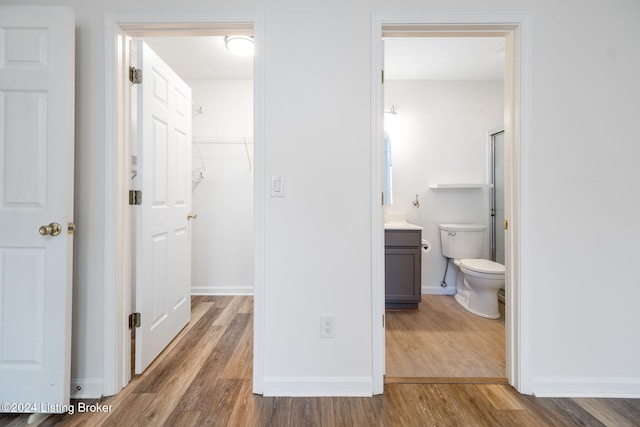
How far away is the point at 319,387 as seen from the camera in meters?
1.43

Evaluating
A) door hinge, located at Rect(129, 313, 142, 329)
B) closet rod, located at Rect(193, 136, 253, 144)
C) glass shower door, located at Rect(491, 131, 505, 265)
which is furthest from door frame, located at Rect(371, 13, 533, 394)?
closet rod, located at Rect(193, 136, 253, 144)

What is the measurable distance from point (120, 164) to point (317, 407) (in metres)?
1.63

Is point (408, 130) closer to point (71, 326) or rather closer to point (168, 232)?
point (168, 232)

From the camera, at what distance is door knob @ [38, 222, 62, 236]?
1279 millimetres

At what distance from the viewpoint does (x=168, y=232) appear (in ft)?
6.24

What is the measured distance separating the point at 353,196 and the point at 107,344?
1.51m

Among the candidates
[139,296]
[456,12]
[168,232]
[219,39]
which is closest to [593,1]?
[456,12]

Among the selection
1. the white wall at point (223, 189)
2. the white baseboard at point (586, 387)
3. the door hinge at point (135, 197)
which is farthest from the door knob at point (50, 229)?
the white baseboard at point (586, 387)

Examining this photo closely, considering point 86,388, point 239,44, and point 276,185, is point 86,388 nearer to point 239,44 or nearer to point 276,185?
point 276,185

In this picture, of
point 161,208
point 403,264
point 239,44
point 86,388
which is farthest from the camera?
point 403,264

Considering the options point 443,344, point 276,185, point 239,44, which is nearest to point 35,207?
point 276,185

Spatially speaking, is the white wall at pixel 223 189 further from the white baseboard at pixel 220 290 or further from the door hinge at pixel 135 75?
the door hinge at pixel 135 75

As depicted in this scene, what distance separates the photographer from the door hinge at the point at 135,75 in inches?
60.9

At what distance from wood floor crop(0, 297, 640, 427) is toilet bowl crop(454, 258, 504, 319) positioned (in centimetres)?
102
